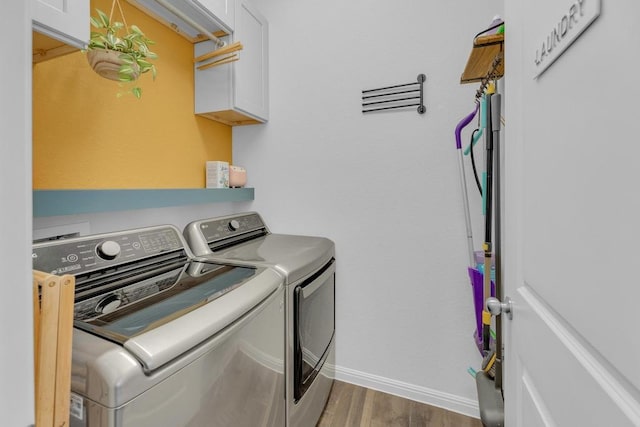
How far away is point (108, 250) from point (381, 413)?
1644mm

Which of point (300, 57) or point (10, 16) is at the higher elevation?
point (300, 57)

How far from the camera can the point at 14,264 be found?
39 cm

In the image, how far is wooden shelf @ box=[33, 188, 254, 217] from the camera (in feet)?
3.32

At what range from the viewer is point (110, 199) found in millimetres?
1231

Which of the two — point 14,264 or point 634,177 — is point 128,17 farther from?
A: point 634,177

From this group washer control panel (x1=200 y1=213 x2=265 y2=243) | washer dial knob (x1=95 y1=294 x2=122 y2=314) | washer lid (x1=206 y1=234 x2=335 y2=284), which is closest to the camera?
washer dial knob (x1=95 y1=294 x2=122 y2=314)

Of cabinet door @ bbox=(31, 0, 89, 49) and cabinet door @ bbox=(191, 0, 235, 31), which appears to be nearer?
cabinet door @ bbox=(31, 0, 89, 49)

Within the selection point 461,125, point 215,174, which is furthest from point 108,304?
point 461,125

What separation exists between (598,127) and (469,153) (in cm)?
123

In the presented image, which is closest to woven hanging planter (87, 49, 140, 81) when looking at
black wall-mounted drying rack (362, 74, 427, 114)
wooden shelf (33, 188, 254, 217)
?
wooden shelf (33, 188, 254, 217)

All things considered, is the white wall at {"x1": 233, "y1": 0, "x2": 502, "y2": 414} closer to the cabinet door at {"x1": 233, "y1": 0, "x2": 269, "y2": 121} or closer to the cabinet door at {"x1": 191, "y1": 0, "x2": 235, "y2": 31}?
the cabinet door at {"x1": 233, "y1": 0, "x2": 269, "y2": 121}

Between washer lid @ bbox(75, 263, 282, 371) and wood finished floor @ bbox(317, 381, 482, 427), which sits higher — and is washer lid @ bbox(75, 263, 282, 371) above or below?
above

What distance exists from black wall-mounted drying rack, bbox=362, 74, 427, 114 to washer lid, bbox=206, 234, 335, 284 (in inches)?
35.3

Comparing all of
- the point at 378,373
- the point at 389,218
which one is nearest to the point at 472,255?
the point at 389,218
